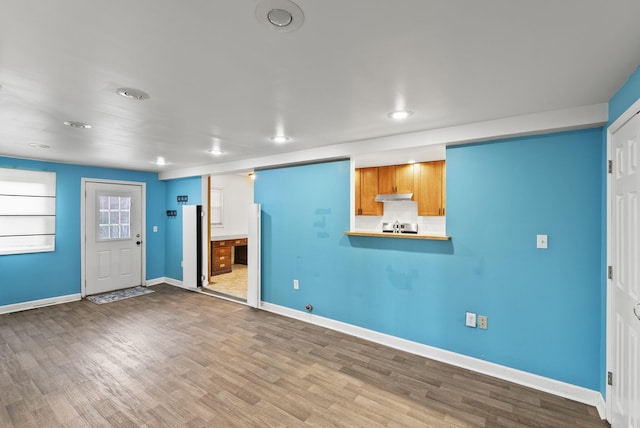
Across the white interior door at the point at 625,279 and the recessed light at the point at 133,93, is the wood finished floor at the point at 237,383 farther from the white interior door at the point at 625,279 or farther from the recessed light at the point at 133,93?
the recessed light at the point at 133,93

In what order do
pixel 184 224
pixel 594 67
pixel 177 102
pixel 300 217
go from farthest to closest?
pixel 184 224 → pixel 300 217 → pixel 177 102 → pixel 594 67

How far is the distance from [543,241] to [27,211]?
682 centimetres

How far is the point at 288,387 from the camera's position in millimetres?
2576

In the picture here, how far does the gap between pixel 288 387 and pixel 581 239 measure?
2.73 m

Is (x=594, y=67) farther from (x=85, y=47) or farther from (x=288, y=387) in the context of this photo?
(x=288, y=387)

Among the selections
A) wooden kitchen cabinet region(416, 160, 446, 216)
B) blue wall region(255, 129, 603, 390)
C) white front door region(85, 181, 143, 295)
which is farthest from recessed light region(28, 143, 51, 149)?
wooden kitchen cabinet region(416, 160, 446, 216)

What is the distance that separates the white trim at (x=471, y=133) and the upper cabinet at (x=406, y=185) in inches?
64.3

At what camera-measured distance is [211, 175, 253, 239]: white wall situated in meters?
7.63

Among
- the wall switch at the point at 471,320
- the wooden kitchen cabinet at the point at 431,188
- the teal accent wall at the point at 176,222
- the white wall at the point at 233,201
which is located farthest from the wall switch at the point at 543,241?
the white wall at the point at 233,201

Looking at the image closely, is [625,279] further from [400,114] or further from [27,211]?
[27,211]

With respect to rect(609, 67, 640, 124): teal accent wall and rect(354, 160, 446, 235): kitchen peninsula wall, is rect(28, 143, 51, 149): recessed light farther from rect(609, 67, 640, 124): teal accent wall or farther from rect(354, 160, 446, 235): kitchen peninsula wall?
rect(609, 67, 640, 124): teal accent wall

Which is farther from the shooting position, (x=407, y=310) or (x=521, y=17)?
(x=407, y=310)

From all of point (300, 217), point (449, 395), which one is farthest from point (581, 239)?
point (300, 217)

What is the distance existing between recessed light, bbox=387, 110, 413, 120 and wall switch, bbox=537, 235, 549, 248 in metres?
1.54
